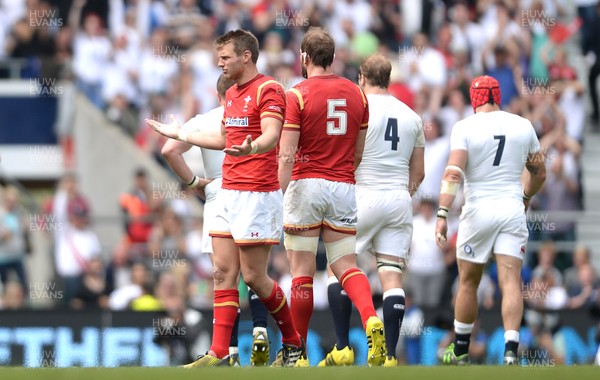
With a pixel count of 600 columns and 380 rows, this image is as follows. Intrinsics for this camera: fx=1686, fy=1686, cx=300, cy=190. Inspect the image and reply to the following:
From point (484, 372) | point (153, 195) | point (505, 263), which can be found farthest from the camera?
point (153, 195)

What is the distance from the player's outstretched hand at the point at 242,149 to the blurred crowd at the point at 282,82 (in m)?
6.13

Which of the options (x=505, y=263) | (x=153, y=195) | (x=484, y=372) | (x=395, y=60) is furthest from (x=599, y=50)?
(x=484, y=372)

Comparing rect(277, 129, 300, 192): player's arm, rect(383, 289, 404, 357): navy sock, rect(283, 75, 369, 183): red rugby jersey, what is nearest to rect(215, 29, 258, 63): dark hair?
rect(283, 75, 369, 183): red rugby jersey

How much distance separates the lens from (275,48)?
22.9 metres

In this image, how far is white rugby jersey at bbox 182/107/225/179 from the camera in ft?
45.4

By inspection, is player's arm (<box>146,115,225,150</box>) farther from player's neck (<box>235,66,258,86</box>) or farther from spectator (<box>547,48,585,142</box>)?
spectator (<box>547,48,585,142</box>)

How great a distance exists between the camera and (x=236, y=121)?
1249 cm

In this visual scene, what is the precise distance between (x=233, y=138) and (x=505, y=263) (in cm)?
284

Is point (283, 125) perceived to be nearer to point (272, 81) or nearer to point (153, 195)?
point (272, 81)

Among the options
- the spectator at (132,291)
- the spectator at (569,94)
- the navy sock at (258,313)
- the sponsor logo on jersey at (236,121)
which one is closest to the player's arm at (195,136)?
the sponsor logo on jersey at (236,121)

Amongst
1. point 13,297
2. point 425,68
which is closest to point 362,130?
point 13,297

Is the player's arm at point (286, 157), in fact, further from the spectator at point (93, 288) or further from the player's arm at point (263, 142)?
the spectator at point (93, 288)

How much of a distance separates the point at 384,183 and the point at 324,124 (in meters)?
1.12

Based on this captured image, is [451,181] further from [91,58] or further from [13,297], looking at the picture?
[91,58]
